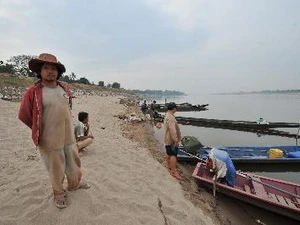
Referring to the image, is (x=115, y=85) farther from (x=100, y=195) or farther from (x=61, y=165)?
(x=61, y=165)

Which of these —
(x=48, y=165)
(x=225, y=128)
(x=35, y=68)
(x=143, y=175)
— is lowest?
(x=225, y=128)

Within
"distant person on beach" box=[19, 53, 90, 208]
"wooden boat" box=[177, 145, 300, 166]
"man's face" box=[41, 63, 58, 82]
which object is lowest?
"wooden boat" box=[177, 145, 300, 166]

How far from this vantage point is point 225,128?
80.2ft

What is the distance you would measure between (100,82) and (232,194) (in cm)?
9902

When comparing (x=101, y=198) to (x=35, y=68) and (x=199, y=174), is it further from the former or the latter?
(x=199, y=174)

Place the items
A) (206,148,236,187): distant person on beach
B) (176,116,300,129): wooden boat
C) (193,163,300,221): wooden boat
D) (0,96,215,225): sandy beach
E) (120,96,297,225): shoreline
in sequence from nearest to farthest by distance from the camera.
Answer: (0,96,215,225): sandy beach < (120,96,297,225): shoreline < (193,163,300,221): wooden boat < (206,148,236,187): distant person on beach < (176,116,300,129): wooden boat

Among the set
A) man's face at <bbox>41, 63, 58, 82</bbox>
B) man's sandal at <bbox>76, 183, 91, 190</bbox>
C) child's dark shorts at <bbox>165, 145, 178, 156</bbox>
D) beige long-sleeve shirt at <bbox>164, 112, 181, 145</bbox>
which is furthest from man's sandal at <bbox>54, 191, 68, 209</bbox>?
child's dark shorts at <bbox>165, 145, 178, 156</bbox>

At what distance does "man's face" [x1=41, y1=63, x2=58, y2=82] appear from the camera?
363cm

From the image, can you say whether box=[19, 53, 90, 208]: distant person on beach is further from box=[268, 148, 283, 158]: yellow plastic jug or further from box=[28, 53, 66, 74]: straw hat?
box=[268, 148, 283, 158]: yellow plastic jug

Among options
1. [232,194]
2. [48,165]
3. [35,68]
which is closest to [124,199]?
[48,165]

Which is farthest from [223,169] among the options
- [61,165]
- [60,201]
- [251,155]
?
[251,155]

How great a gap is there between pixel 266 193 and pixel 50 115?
600 centimetres

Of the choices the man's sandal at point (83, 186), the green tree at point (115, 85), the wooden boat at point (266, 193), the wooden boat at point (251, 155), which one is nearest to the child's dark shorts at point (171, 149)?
the wooden boat at point (266, 193)

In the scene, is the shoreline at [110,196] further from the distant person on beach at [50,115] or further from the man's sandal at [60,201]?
the distant person on beach at [50,115]
